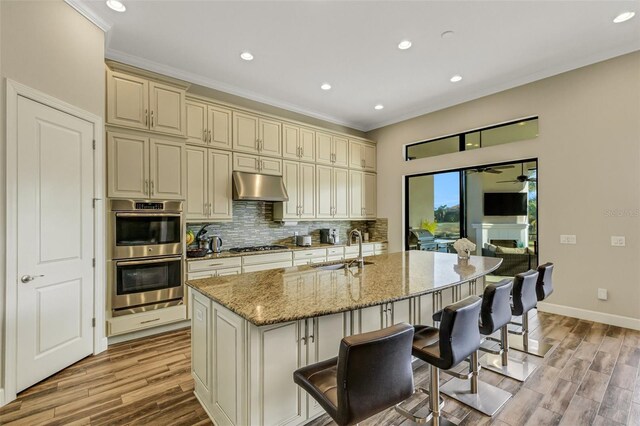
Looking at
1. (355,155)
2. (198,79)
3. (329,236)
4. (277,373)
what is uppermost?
(198,79)

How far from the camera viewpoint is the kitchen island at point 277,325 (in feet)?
5.24

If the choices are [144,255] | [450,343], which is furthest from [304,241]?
[450,343]

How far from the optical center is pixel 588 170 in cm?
376

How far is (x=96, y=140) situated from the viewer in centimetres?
298

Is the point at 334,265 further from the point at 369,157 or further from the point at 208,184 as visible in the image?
the point at 369,157

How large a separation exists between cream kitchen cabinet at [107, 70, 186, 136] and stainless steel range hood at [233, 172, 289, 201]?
0.98 m

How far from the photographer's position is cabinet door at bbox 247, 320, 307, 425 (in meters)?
1.61

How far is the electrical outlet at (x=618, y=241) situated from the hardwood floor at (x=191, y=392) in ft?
3.50

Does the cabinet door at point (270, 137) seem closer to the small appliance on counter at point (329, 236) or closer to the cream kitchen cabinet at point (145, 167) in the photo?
the cream kitchen cabinet at point (145, 167)

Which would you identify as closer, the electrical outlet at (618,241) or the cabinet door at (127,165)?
the cabinet door at (127,165)

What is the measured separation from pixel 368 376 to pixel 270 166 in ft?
12.6

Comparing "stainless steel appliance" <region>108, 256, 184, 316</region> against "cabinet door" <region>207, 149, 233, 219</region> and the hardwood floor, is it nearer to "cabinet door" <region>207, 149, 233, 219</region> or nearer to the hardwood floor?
the hardwood floor

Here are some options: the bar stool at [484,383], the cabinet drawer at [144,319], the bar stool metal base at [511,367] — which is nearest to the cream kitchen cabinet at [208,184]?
the cabinet drawer at [144,319]

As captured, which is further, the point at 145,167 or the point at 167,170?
the point at 167,170
